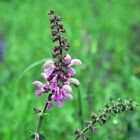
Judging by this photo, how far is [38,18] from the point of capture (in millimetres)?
8016

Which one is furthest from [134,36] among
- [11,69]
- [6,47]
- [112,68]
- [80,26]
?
[11,69]

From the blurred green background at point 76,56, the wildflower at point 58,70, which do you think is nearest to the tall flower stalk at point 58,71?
the wildflower at point 58,70

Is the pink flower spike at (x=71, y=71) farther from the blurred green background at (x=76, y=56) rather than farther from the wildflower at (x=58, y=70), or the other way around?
the blurred green background at (x=76, y=56)

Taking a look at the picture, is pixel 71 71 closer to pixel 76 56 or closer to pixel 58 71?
pixel 58 71

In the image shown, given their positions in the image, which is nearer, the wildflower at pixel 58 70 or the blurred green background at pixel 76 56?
the wildflower at pixel 58 70

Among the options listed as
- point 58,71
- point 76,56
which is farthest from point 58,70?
point 76,56

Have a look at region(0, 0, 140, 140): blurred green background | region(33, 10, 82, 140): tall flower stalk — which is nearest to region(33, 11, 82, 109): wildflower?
region(33, 10, 82, 140): tall flower stalk

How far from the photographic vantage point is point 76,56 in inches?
176

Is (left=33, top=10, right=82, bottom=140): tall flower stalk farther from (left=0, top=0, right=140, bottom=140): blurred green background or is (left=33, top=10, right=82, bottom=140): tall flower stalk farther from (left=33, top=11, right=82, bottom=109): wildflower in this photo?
(left=0, top=0, right=140, bottom=140): blurred green background

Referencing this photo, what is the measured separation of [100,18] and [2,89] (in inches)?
166

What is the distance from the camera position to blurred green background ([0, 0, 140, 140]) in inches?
145

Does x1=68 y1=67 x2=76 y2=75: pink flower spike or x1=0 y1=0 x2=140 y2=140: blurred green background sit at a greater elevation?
x1=0 y1=0 x2=140 y2=140: blurred green background

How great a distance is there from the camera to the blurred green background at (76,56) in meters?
3.70

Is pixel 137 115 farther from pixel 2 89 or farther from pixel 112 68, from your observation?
pixel 112 68
